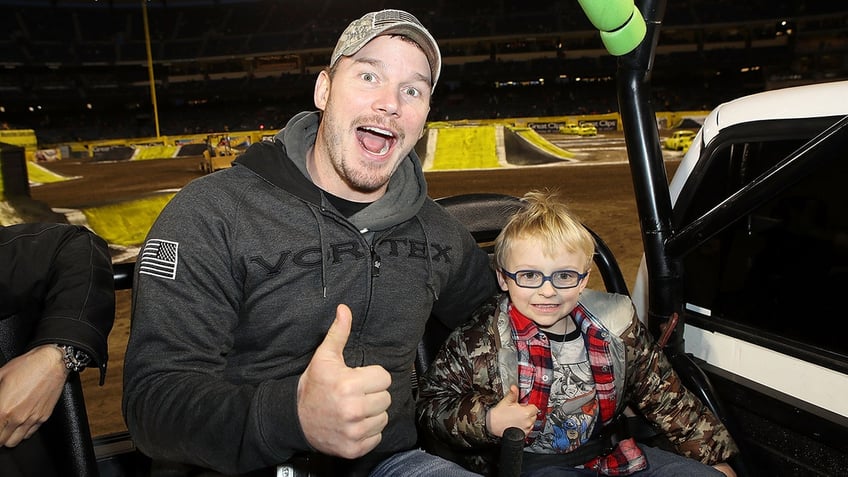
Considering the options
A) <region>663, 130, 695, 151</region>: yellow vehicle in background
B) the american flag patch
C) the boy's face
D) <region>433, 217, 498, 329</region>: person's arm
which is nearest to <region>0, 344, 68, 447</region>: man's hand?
the american flag patch

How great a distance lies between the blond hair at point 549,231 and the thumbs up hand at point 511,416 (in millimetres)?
428

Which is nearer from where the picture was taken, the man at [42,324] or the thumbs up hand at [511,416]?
the man at [42,324]

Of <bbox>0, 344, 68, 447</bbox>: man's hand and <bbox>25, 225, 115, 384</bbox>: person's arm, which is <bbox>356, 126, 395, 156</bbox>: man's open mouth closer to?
<bbox>25, 225, 115, 384</bbox>: person's arm

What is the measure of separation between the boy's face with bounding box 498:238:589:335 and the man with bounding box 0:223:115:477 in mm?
1086

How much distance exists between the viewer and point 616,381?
1630 millimetres

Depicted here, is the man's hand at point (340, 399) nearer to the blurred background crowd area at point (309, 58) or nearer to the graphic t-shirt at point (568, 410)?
the graphic t-shirt at point (568, 410)

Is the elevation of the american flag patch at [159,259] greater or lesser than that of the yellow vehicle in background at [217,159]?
lesser

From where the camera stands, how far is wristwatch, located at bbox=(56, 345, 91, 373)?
1.35 m

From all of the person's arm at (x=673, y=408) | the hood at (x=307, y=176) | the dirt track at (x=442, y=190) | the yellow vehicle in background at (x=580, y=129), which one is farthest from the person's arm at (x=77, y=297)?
the yellow vehicle in background at (x=580, y=129)

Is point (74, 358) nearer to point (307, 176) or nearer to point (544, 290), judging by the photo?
point (307, 176)

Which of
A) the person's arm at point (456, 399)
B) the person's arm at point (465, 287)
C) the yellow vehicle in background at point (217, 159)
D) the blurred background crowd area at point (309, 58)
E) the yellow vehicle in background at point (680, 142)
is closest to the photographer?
the person's arm at point (456, 399)

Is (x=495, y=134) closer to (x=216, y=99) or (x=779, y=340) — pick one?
(x=779, y=340)

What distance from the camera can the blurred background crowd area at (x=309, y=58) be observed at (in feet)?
112

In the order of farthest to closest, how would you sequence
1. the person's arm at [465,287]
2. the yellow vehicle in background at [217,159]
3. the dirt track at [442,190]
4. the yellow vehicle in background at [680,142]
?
1. the yellow vehicle in background at [217,159]
2. the yellow vehicle in background at [680,142]
3. the dirt track at [442,190]
4. the person's arm at [465,287]
